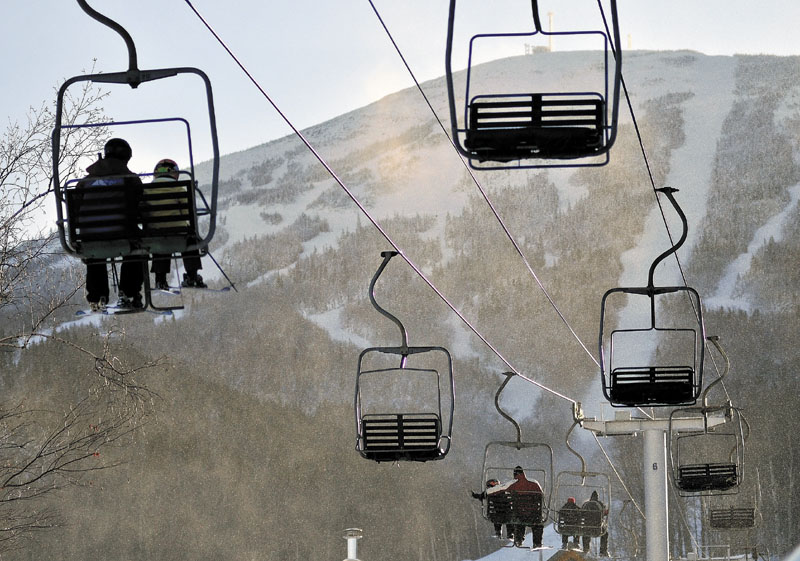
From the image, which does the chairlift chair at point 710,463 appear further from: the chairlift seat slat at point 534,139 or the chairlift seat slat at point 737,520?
the chairlift seat slat at point 534,139

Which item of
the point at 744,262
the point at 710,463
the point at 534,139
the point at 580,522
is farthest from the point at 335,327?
the point at 534,139

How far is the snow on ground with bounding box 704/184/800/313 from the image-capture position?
5462 cm

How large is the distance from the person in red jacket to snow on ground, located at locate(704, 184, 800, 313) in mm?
43229

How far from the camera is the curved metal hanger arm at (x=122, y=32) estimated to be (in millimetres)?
4891

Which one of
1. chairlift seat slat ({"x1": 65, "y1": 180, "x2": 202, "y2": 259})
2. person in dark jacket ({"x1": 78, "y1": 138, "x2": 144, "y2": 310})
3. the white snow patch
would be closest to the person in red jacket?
person in dark jacket ({"x1": 78, "y1": 138, "x2": 144, "y2": 310})

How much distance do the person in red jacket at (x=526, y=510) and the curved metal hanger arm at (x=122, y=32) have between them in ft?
23.5

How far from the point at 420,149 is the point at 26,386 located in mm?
34879

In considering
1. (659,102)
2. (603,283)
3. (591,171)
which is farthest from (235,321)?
(659,102)

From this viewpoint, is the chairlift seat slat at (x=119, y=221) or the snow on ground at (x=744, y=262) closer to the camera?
the chairlift seat slat at (x=119, y=221)

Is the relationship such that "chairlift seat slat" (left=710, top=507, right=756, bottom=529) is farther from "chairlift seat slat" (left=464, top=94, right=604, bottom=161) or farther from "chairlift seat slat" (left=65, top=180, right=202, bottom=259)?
"chairlift seat slat" (left=65, top=180, right=202, bottom=259)

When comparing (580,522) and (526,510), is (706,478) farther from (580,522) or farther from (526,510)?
(526,510)

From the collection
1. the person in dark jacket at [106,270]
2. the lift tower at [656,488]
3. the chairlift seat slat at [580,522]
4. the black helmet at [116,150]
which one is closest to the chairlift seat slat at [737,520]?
the lift tower at [656,488]

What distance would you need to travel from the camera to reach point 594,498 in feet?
50.4

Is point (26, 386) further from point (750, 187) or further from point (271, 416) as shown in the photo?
point (750, 187)
